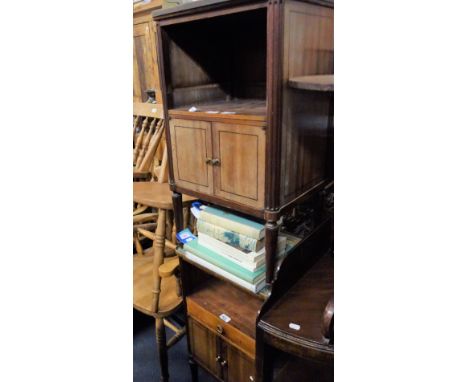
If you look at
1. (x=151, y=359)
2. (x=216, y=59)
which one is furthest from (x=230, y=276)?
(x=151, y=359)

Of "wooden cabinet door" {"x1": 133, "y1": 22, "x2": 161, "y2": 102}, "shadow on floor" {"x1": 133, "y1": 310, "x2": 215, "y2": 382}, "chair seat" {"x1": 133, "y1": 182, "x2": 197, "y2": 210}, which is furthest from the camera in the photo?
"wooden cabinet door" {"x1": 133, "y1": 22, "x2": 161, "y2": 102}

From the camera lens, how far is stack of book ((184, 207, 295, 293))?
115cm

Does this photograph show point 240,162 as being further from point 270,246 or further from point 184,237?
point 184,237

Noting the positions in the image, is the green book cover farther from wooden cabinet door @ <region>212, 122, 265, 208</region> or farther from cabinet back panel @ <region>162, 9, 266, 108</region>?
cabinet back panel @ <region>162, 9, 266, 108</region>

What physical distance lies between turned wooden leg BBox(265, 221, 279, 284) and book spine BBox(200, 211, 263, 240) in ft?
0.25

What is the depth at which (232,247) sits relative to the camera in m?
1.22

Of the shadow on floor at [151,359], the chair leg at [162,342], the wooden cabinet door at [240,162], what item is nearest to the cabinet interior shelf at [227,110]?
the wooden cabinet door at [240,162]

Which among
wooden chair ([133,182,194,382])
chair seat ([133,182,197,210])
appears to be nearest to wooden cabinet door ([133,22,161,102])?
chair seat ([133,182,197,210])

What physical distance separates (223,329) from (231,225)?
46cm

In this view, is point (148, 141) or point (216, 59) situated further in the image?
point (148, 141)

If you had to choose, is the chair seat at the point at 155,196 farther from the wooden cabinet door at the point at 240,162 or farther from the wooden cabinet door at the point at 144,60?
the wooden cabinet door at the point at 144,60

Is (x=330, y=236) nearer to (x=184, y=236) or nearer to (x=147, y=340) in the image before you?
(x=184, y=236)

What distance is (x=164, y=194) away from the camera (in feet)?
5.37

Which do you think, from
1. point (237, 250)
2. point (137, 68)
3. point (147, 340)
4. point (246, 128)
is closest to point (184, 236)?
point (237, 250)
